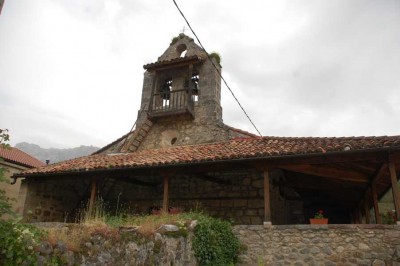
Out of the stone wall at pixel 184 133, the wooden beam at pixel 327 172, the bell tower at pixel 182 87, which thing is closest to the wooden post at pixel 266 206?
the wooden beam at pixel 327 172

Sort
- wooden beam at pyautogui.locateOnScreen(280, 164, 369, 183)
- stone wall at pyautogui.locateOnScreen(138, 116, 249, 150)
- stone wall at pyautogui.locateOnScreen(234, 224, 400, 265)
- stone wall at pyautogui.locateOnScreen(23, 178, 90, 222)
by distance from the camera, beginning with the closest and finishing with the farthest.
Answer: stone wall at pyautogui.locateOnScreen(234, 224, 400, 265) → wooden beam at pyautogui.locateOnScreen(280, 164, 369, 183) → stone wall at pyautogui.locateOnScreen(23, 178, 90, 222) → stone wall at pyautogui.locateOnScreen(138, 116, 249, 150)

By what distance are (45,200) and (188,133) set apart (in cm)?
609

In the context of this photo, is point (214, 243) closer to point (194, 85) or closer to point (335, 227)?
point (335, 227)

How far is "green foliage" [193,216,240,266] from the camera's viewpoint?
706cm

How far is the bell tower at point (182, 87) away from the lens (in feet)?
44.7

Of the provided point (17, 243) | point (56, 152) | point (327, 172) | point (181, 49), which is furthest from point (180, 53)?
point (56, 152)

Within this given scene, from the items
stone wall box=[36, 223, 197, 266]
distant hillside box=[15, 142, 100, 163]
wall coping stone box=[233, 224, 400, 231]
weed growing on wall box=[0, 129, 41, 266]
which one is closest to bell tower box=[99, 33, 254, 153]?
wall coping stone box=[233, 224, 400, 231]

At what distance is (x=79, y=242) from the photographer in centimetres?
398

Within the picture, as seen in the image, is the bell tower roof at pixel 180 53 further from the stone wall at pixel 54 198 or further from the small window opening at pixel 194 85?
the stone wall at pixel 54 198

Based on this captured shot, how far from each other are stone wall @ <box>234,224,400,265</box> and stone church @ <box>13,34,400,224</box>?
76 cm

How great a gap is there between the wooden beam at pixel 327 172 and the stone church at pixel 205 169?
0.11 feet

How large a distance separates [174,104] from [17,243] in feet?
36.3

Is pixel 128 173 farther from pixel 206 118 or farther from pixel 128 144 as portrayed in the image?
pixel 206 118

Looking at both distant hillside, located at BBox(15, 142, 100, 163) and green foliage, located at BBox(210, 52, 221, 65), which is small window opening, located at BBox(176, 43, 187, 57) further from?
distant hillside, located at BBox(15, 142, 100, 163)
